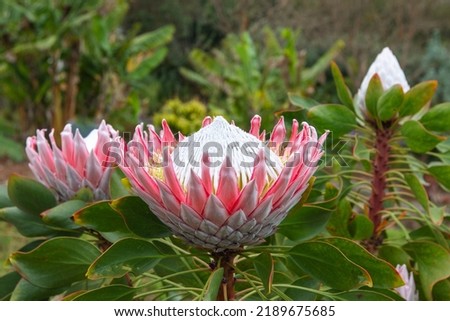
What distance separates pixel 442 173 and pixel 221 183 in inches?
22.5

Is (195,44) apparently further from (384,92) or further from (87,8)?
(384,92)

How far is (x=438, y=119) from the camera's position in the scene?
1167 millimetres

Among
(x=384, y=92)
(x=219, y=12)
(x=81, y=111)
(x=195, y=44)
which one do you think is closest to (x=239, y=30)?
(x=219, y=12)

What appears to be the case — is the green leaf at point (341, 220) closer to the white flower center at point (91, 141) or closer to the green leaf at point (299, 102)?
the green leaf at point (299, 102)

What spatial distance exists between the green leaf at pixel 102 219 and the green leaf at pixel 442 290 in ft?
1.94

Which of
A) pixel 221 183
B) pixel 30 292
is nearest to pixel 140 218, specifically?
pixel 221 183

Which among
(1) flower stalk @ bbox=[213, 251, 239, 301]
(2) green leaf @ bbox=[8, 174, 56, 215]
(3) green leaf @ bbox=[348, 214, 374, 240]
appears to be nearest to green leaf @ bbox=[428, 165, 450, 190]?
(3) green leaf @ bbox=[348, 214, 374, 240]

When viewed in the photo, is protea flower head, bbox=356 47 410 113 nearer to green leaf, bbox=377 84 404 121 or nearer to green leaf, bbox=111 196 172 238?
green leaf, bbox=377 84 404 121

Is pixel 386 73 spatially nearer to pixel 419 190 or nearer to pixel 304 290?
pixel 419 190

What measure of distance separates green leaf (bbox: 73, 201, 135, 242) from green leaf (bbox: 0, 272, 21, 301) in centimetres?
27

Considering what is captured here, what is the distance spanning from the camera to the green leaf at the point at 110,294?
0.83 m

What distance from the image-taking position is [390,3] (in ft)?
27.1

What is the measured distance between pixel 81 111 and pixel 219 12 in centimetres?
268

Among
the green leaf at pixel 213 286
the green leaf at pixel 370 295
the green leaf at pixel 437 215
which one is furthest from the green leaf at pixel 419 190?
the green leaf at pixel 213 286
